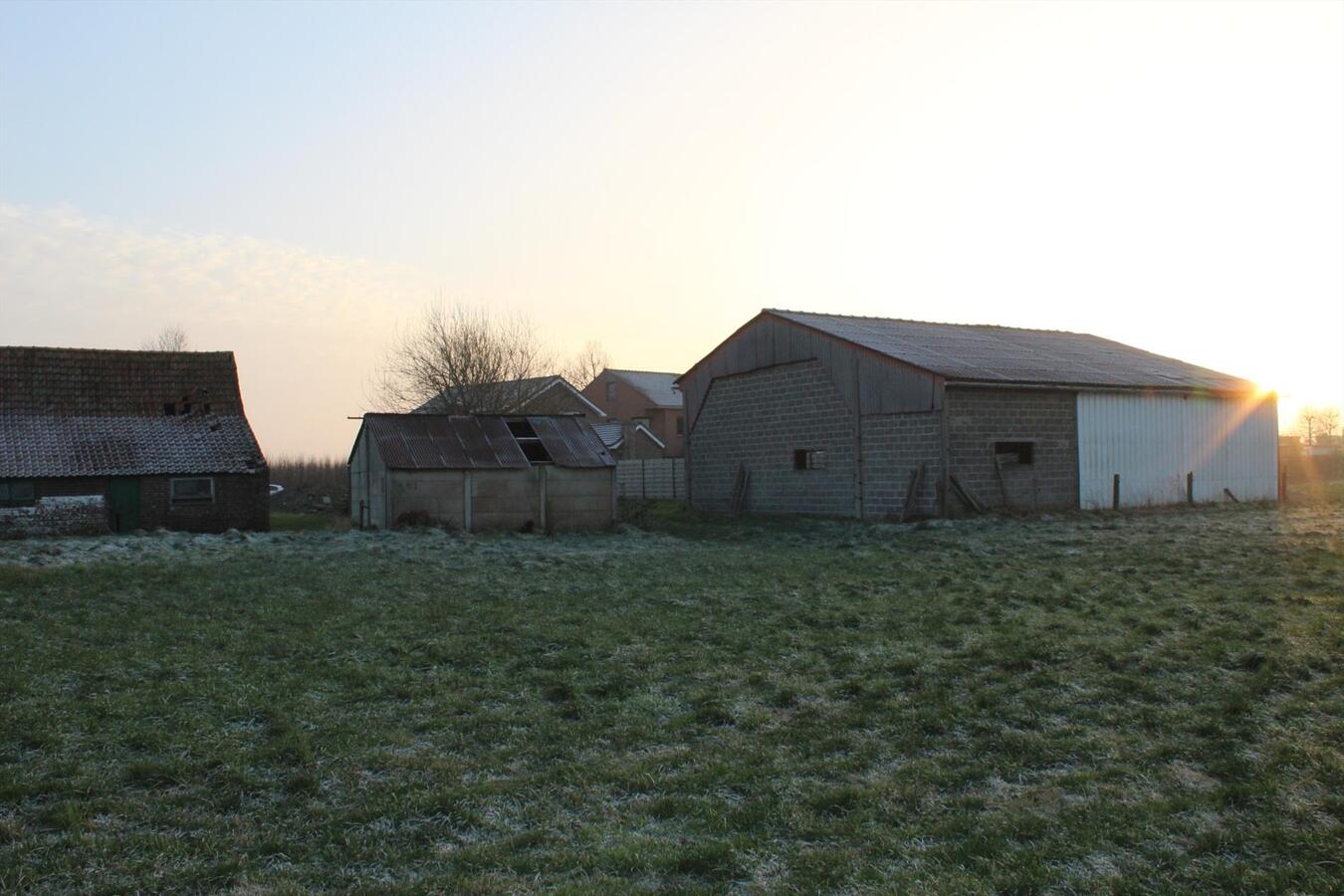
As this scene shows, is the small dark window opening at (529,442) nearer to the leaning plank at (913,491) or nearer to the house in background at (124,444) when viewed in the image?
the house in background at (124,444)

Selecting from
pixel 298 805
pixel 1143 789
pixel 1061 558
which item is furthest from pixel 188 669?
pixel 1061 558

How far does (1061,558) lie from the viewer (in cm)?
1812

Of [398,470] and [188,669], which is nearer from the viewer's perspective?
[188,669]

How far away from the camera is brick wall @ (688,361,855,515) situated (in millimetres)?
28062

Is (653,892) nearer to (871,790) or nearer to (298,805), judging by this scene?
(871,790)

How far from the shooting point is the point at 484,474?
27.1 m

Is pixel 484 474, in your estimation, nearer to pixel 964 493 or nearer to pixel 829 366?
pixel 829 366

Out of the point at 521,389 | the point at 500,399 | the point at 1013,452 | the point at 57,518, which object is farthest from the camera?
the point at 521,389

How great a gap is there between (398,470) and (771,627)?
16548 mm

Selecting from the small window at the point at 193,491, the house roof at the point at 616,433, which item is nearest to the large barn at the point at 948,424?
the small window at the point at 193,491

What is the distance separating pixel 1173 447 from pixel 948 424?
9.66 m

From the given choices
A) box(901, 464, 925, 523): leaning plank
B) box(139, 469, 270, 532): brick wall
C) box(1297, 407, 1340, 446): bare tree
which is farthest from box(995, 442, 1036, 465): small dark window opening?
box(1297, 407, 1340, 446): bare tree

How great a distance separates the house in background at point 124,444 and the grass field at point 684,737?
50.2 ft

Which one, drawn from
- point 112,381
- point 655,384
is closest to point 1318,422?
point 655,384
